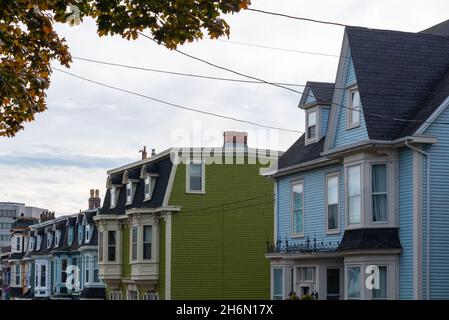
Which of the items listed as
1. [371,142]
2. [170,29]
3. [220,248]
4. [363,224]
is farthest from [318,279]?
[170,29]

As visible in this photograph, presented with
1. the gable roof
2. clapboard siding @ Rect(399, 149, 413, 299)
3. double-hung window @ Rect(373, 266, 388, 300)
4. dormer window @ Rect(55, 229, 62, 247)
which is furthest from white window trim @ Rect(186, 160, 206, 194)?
dormer window @ Rect(55, 229, 62, 247)

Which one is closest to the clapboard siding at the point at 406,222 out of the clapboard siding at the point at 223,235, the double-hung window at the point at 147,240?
the clapboard siding at the point at 223,235

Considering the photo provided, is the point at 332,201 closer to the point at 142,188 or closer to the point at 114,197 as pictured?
the point at 142,188

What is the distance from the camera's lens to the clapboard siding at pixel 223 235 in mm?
51219

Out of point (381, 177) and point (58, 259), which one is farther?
point (58, 259)

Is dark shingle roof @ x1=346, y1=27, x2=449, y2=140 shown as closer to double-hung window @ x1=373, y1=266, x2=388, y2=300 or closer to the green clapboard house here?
double-hung window @ x1=373, y1=266, x2=388, y2=300

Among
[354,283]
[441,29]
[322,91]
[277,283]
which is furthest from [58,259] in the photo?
[354,283]

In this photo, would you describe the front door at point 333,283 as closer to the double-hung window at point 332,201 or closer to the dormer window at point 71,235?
the double-hung window at point 332,201

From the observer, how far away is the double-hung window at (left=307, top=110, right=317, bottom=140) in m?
37.9

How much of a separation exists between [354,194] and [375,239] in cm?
194

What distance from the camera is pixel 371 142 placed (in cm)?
3047

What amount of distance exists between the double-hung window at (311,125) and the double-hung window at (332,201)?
10.7ft

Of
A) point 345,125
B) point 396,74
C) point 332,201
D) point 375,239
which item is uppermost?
point 396,74

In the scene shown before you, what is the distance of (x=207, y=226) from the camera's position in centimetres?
5203
